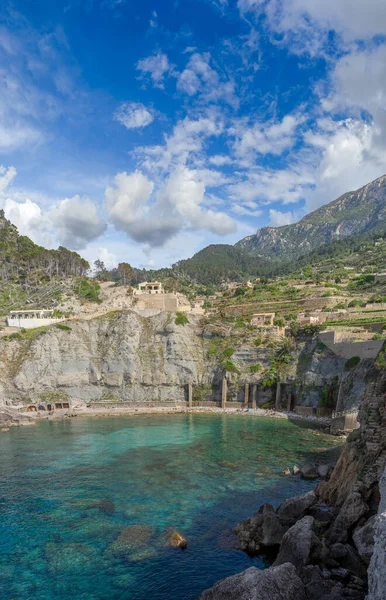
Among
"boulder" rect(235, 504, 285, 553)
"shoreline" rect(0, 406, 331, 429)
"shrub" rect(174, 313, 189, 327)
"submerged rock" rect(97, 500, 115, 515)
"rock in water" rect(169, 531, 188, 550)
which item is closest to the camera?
"boulder" rect(235, 504, 285, 553)

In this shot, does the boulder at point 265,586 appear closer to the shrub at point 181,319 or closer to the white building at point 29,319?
the shrub at point 181,319

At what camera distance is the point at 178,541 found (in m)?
19.9

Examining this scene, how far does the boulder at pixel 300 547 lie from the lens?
14703 mm

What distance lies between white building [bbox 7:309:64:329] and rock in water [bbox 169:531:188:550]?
61.2 metres

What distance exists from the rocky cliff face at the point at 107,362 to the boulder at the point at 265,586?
5663 cm

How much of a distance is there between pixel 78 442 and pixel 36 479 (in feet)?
42.1

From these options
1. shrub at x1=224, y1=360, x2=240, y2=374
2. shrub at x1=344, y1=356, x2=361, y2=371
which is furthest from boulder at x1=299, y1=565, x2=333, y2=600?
shrub at x1=224, y1=360, x2=240, y2=374

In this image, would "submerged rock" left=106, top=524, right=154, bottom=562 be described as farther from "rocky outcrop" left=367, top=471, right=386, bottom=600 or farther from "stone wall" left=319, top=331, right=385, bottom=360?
"stone wall" left=319, top=331, right=385, bottom=360

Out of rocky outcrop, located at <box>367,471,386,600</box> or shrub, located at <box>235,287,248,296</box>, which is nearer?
rocky outcrop, located at <box>367,471,386,600</box>

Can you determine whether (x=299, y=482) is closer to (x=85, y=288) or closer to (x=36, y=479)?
(x=36, y=479)

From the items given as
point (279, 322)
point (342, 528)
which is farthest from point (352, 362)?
point (342, 528)

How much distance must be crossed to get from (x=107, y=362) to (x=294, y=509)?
175ft

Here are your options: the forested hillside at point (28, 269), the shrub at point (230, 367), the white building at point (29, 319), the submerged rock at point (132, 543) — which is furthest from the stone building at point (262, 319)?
the submerged rock at point (132, 543)

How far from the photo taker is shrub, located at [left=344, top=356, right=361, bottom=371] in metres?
51.8
